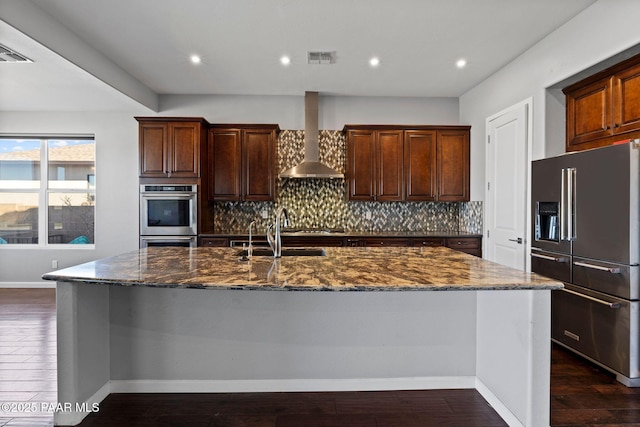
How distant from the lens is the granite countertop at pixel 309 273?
1.77 metres

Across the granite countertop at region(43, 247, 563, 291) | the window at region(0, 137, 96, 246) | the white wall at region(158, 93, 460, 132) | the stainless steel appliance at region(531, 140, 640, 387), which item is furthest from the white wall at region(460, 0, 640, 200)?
the window at region(0, 137, 96, 246)

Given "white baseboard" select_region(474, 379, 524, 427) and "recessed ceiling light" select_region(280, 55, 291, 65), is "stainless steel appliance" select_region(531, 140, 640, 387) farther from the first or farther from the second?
"recessed ceiling light" select_region(280, 55, 291, 65)

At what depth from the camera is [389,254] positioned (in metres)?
2.87

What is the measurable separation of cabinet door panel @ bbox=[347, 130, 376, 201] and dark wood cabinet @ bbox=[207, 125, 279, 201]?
3.44 ft

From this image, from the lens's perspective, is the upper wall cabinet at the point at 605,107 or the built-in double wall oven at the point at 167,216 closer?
the upper wall cabinet at the point at 605,107

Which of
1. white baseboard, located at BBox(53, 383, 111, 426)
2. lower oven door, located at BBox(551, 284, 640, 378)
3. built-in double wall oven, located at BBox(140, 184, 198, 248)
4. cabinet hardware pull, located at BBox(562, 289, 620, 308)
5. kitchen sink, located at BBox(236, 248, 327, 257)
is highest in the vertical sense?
built-in double wall oven, located at BBox(140, 184, 198, 248)

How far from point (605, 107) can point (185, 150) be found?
4288 millimetres

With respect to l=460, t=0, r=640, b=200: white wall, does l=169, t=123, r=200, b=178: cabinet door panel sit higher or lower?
lower

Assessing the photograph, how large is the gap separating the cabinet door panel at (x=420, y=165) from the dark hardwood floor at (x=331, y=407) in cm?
274

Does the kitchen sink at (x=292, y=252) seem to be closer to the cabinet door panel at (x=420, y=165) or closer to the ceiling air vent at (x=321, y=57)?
the ceiling air vent at (x=321, y=57)

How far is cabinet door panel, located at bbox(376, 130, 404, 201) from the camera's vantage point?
501 centimetres

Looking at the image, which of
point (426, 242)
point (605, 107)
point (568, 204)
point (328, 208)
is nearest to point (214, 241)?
point (328, 208)

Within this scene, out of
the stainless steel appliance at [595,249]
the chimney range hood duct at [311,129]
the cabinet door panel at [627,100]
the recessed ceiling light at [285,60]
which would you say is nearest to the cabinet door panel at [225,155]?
the chimney range hood duct at [311,129]

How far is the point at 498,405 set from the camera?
86.4 inches
